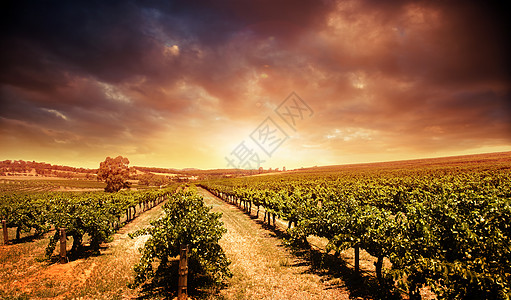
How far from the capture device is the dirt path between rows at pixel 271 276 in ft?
33.2

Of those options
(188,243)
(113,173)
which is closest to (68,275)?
(188,243)

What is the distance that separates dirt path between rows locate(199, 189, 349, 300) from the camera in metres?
10.1

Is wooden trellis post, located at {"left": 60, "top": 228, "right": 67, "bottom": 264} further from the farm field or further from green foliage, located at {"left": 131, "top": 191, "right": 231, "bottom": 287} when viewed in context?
green foliage, located at {"left": 131, "top": 191, "right": 231, "bottom": 287}

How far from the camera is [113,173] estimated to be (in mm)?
76125

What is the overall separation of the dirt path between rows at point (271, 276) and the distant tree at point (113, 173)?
7399 cm

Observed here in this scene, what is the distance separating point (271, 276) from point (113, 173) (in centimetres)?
8147

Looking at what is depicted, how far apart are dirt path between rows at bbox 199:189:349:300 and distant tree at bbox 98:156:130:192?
74.0m

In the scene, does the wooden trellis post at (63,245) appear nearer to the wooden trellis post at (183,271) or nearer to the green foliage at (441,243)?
the wooden trellis post at (183,271)

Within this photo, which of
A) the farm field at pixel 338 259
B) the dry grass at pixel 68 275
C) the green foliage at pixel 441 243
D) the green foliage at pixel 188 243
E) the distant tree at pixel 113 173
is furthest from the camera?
the distant tree at pixel 113 173

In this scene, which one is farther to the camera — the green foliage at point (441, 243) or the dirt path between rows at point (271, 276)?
the dirt path between rows at point (271, 276)

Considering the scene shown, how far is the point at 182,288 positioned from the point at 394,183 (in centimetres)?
5062

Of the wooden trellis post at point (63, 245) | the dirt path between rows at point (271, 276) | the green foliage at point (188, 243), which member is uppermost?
the green foliage at point (188, 243)

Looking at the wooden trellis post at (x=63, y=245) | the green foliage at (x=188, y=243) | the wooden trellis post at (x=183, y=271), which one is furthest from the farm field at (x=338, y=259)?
the wooden trellis post at (x=183, y=271)

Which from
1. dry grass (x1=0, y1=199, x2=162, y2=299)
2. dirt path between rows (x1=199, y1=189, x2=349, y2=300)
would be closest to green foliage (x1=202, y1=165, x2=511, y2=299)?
dirt path between rows (x1=199, y1=189, x2=349, y2=300)
